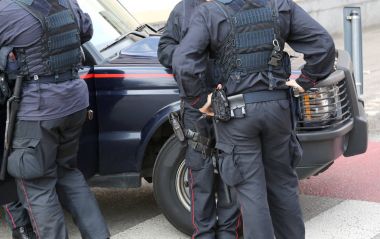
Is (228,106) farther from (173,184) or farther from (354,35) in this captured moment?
(354,35)

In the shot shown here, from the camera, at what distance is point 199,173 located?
4445 millimetres

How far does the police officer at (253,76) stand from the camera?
3834 millimetres

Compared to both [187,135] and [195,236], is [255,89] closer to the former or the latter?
[187,135]


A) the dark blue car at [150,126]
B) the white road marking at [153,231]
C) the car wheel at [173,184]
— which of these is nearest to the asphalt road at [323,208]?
the white road marking at [153,231]

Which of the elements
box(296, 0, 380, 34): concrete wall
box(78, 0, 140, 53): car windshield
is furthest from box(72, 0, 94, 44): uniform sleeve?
box(296, 0, 380, 34): concrete wall

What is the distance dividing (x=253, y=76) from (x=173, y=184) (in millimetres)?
1361

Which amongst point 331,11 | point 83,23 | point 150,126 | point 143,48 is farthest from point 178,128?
point 331,11

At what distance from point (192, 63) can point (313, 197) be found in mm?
2451

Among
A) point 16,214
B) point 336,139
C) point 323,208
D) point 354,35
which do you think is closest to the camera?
point 16,214

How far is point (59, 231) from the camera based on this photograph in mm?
4398

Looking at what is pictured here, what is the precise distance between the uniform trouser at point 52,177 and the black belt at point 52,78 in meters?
0.22

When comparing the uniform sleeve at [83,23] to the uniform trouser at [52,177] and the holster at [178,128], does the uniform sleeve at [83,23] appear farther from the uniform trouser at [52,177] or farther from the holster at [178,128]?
the holster at [178,128]

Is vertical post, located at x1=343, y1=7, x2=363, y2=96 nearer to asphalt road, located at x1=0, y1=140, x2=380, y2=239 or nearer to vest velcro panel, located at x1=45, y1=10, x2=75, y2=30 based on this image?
asphalt road, located at x1=0, y1=140, x2=380, y2=239

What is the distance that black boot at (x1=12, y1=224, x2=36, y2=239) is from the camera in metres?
4.73
